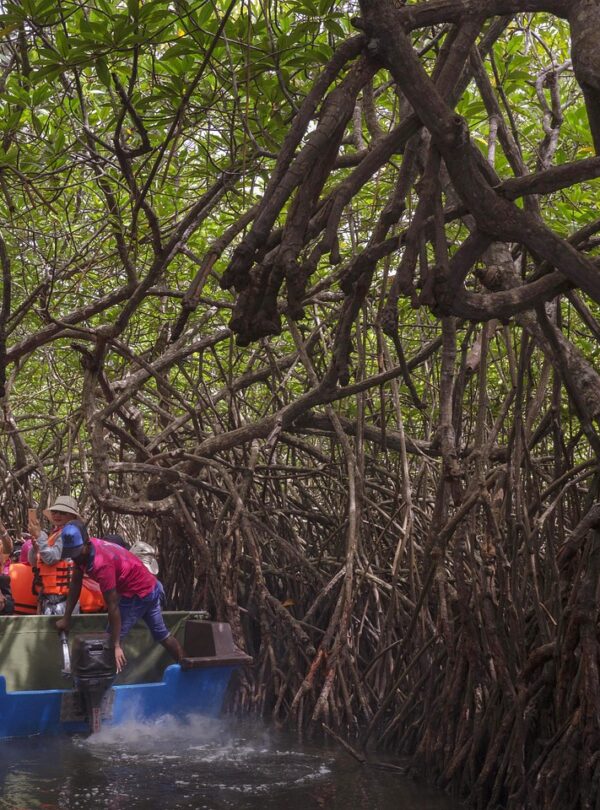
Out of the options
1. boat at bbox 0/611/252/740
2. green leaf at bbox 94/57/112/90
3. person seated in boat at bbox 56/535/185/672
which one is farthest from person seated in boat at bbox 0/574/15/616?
green leaf at bbox 94/57/112/90

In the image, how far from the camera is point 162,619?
245 inches

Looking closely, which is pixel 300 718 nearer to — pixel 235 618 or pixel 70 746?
pixel 235 618

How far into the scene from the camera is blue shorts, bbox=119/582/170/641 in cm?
602

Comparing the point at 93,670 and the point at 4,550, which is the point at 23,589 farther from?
the point at 93,670

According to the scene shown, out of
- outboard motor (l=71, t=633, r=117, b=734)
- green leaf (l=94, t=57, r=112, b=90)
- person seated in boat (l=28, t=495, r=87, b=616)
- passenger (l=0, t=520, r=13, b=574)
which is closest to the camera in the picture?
green leaf (l=94, t=57, r=112, b=90)

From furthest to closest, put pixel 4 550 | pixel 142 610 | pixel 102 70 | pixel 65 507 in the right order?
1. pixel 4 550
2. pixel 142 610
3. pixel 65 507
4. pixel 102 70

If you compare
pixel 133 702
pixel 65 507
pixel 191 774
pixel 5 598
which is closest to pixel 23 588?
pixel 5 598

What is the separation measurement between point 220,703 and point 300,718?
1.93 ft

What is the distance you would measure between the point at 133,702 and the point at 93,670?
479 mm

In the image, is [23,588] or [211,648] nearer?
[211,648]

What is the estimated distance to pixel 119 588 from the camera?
5953mm

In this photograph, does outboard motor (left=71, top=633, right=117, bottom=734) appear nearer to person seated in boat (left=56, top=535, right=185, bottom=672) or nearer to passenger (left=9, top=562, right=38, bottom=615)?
person seated in boat (left=56, top=535, right=185, bottom=672)

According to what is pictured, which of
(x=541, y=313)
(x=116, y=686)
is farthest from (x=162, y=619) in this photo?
(x=541, y=313)

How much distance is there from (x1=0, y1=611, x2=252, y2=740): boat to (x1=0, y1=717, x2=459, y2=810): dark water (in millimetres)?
107
